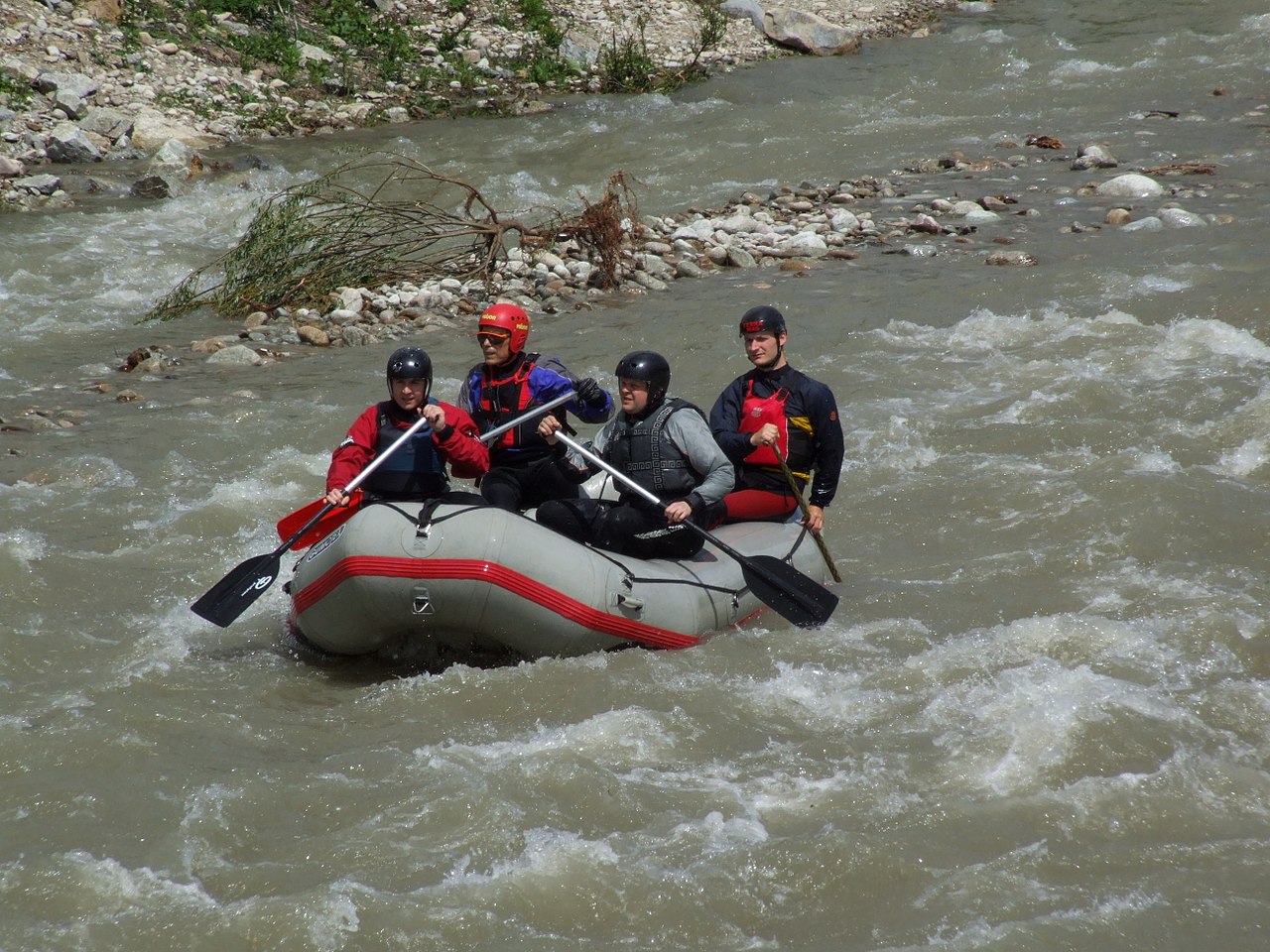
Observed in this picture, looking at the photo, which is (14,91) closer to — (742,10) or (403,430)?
(742,10)

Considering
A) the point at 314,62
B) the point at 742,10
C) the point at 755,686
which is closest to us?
the point at 755,686

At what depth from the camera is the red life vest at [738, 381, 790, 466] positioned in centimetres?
571

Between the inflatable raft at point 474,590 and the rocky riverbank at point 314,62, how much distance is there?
30.5ft

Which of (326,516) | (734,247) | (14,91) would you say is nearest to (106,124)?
(14,91)

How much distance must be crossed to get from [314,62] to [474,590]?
14.3 meters

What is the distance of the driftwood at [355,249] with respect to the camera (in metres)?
10.1

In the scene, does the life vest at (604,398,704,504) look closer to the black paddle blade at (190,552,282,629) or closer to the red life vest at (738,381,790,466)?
the red life vest at (738,381,790,466)

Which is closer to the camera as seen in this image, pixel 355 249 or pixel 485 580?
pixel 485 580

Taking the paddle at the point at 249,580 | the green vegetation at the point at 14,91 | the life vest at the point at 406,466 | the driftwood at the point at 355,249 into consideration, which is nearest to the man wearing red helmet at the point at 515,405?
the life vest at the point at 406,466

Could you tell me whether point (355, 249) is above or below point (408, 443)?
below

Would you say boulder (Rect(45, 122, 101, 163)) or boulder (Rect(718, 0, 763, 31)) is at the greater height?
boulder (Rect(718, 0, 763, 31))

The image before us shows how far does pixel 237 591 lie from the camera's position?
16.6 ft

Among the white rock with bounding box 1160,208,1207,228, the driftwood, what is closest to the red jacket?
the driftwood

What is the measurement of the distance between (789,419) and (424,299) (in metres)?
5.02
